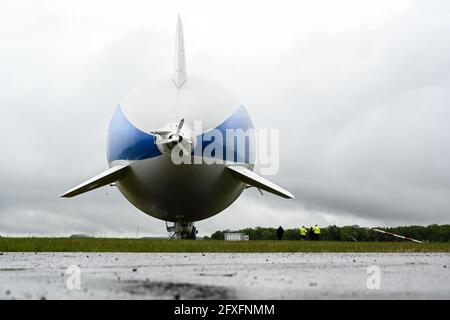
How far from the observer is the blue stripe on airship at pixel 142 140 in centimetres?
2805

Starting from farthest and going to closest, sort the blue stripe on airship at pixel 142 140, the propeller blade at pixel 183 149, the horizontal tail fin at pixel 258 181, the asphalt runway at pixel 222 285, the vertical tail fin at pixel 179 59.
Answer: the vertical tail fin at pixel 179 59 < the horizontal tail fin at pixel 258 181 < the blue stripe on airship at pixel 142 140 < the propeller blade at pixel 183 149 < the asphalt runway at pixel 222 285

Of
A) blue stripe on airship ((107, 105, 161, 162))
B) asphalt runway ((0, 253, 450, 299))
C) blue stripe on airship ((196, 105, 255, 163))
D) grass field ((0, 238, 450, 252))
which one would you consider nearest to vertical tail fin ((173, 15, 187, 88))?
blue stripe on airship ((196, 105, 255, 163))

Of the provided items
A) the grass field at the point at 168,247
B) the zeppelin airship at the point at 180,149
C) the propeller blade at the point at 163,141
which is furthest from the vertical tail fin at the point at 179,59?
the grass field at the point at 168,247

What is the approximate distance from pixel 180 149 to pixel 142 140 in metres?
2.29

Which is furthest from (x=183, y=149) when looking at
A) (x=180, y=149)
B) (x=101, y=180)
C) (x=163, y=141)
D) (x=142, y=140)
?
(x=101, y=180)

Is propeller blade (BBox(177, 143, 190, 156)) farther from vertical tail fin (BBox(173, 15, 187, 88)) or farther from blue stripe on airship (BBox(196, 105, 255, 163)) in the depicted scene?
vertical tail fin (BBox(173, 15, 187, 88))

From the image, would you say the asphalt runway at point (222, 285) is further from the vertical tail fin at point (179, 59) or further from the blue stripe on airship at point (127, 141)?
the vertical tail fin at point (179, 59)

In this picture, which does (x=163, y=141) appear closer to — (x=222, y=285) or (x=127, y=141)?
(x=127, y=141)

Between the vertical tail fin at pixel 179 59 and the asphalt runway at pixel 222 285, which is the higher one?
the vertical tail fin at pixel 179 59

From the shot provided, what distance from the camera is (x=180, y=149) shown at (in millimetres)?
26859
